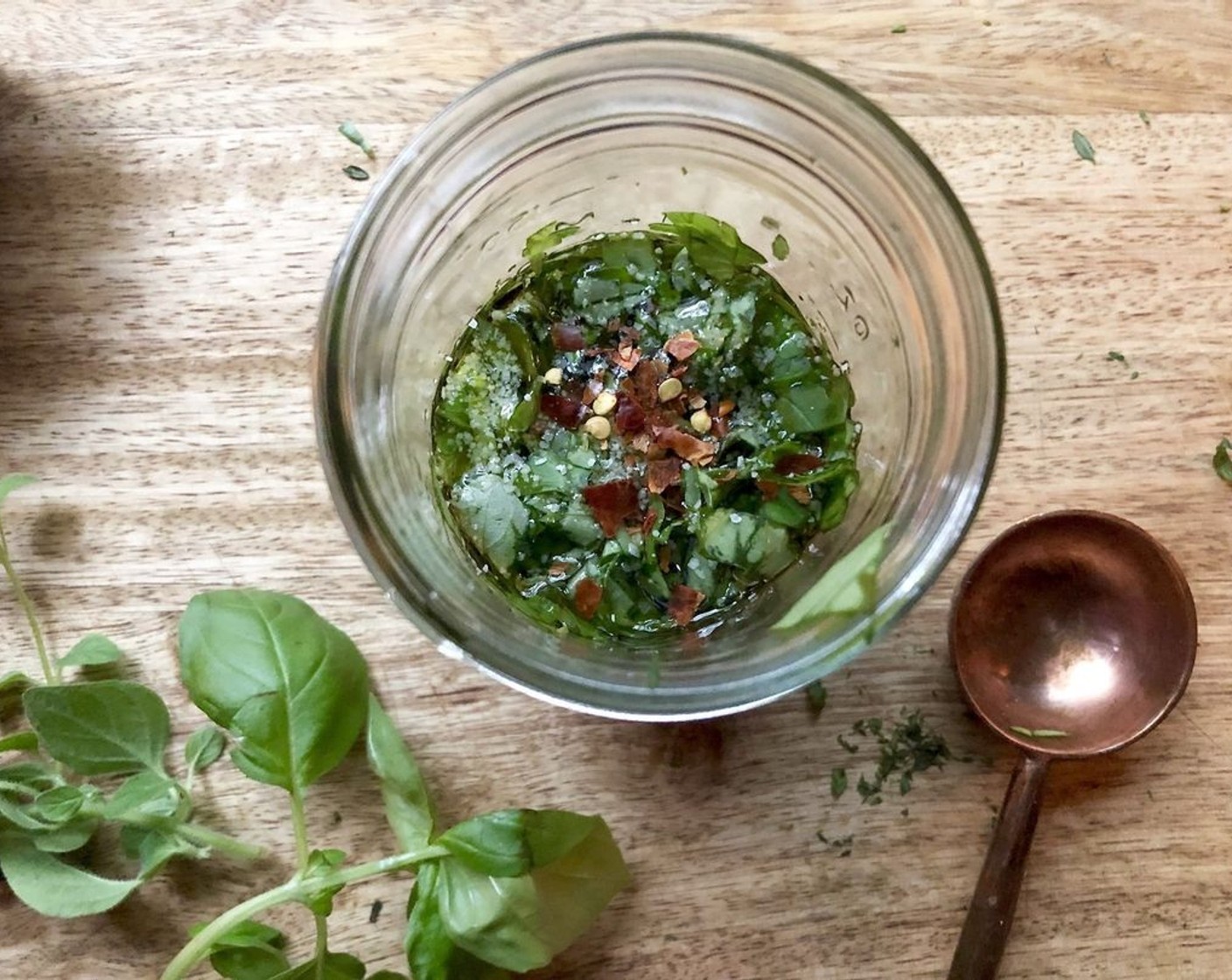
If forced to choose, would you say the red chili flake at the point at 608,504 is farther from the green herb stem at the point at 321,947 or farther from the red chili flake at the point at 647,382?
the green herb stem at the point at 321,947

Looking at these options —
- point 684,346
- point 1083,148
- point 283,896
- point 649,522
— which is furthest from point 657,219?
point 283,896

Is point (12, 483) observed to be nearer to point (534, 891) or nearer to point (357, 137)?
point (357, 137)

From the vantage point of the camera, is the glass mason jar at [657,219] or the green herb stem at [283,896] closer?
the glass mason jar at [657,219]

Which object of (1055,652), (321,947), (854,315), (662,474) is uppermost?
(854,315)

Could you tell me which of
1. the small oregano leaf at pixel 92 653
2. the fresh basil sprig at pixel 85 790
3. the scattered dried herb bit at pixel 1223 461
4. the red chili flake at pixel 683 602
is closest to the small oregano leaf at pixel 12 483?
the fresh basil sprig at pixel 85 790

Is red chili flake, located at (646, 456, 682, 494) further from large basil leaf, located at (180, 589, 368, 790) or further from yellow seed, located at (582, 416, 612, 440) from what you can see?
large basil leaf, located at (180, 589, 368, 790)

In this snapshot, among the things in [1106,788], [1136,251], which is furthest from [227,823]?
[1136,251]

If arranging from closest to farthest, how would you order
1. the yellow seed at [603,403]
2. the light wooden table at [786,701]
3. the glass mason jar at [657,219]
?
the glass mason jar at [657,219] → the yellow seed at [603,403] → the light wooden table at [786,701]

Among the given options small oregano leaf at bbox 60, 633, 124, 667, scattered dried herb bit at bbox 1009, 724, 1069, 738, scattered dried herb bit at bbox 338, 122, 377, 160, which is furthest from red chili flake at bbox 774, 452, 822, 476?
small oregano leaf at bbox 60, 633, 124, 667
